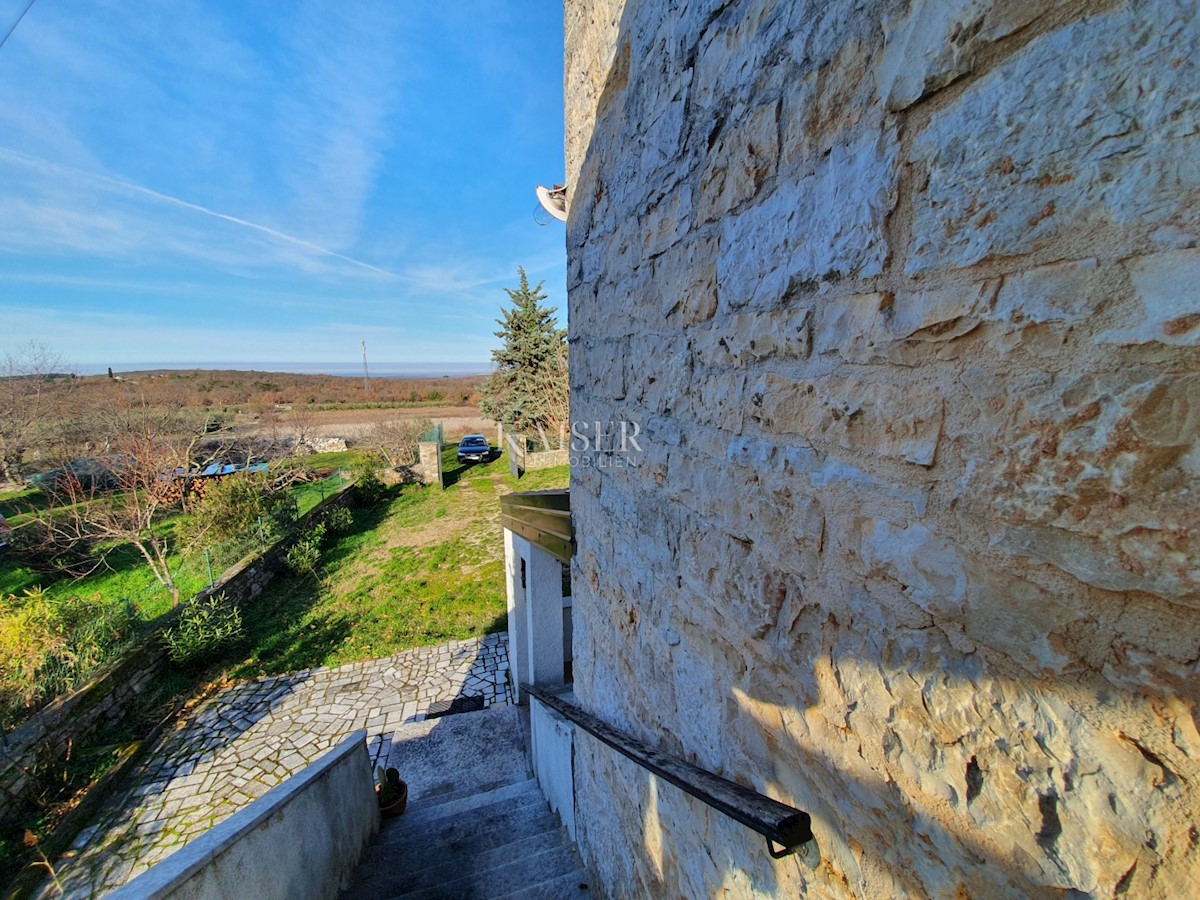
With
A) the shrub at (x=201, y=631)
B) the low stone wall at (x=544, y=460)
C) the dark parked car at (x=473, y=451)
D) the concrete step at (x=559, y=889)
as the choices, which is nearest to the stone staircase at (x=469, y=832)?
the concrete step at (x=559, y=889)

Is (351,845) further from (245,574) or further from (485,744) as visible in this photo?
(245,574)

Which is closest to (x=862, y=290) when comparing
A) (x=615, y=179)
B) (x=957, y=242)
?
(x=957, y=242)

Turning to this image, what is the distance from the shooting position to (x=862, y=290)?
0.93 meters

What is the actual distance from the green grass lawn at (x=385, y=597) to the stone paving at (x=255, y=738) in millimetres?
417

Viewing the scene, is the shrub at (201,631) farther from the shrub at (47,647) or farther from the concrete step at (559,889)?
the concrete step at (559,889)

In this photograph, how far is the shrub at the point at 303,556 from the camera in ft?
31.6

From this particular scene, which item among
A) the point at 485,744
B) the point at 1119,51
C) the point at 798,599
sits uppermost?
the point at 1119,51

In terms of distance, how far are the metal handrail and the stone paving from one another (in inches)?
185

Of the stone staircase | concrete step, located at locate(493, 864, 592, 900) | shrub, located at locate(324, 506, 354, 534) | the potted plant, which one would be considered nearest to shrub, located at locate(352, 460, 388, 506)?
shrub, located at locate(324, 506, 354, 534)

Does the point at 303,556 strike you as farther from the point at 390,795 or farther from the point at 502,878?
the point at 502,878

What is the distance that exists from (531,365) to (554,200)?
55.5 feet

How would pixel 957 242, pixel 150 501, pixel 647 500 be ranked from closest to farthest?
pixel 957 242 < pixel 647 500 < pixel 150 501

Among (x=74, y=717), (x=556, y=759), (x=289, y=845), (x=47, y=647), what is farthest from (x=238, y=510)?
(x=556, y=759)

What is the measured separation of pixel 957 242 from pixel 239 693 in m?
8.31
